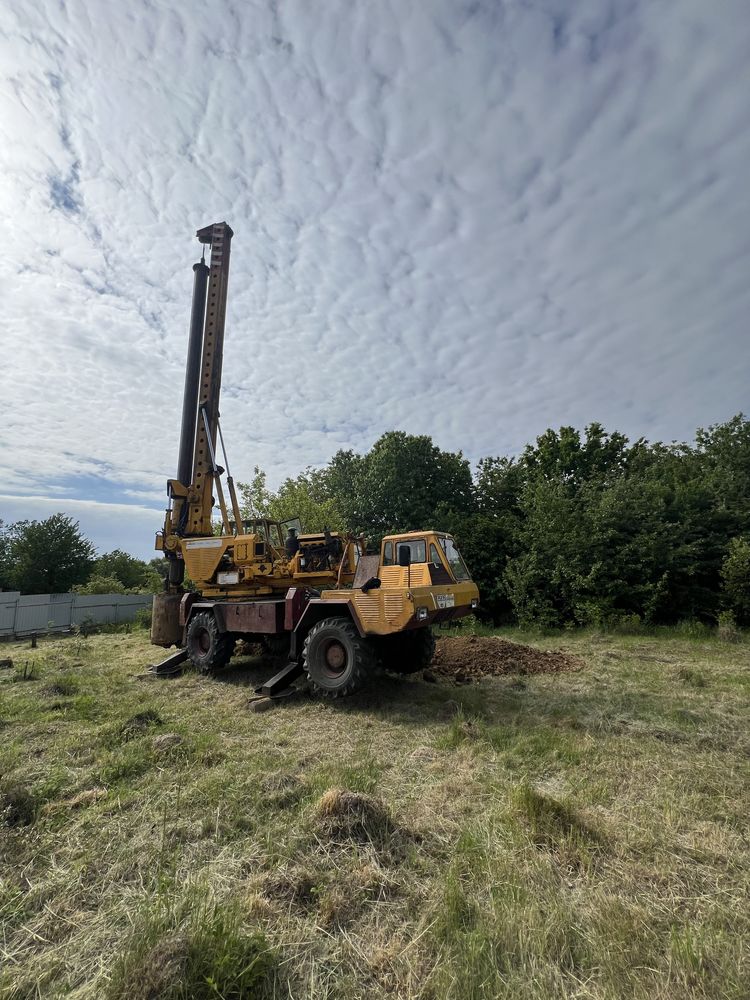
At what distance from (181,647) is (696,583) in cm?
1554

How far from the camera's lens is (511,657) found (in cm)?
1056

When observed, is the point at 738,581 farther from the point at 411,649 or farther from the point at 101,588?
the point at 101,588

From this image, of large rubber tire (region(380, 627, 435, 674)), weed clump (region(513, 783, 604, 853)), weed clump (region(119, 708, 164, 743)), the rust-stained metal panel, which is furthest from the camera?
large rubber tire (region(380, 627, 435, 674))

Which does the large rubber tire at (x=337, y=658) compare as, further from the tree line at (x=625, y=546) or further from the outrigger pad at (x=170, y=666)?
the tree line at (x=625, y=546)

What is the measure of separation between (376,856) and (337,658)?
14.6 feet

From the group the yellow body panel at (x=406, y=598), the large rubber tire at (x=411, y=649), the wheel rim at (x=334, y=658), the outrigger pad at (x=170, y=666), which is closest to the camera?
the yellow body panel at (x=406, y=598)

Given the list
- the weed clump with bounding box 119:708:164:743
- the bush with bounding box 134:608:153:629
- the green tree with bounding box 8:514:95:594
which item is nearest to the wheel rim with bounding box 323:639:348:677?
the weed clump with bounding box 119:708:164:743

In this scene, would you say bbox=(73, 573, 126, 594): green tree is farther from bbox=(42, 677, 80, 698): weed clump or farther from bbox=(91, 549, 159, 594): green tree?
bbox=(42, 677, 80, 698): weed clump

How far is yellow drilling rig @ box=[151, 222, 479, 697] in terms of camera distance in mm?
7258

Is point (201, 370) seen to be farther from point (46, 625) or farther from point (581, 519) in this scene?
point (46, 625)

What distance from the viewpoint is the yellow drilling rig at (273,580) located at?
7258mm

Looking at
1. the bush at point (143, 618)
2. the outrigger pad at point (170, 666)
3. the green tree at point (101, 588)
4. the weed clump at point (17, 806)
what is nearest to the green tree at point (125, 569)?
the green tree at point (101, 588)

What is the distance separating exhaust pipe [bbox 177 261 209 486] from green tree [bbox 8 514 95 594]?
27.8m

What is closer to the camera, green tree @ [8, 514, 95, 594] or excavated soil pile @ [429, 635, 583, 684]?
excavated soil pile @ [429, 635, 583, 684]
